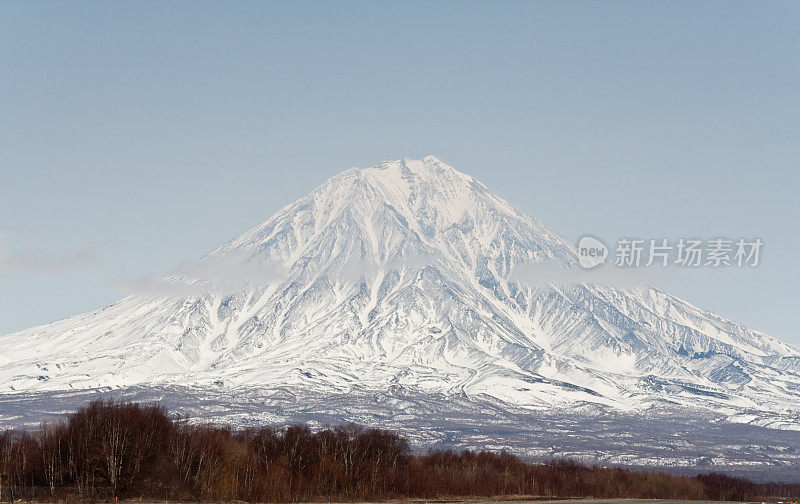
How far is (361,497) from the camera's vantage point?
335ft

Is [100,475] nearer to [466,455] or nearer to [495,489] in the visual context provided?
[495,489]

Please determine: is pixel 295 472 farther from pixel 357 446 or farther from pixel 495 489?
pixel 495 489

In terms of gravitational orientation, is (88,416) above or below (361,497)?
above

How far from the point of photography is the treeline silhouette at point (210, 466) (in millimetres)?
85500

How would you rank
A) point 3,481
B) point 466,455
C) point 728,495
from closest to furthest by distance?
1. point 3,481
2. point 466,455
3. point 728,495

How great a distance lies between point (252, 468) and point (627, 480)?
245 ft

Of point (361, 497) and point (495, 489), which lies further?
point (495, 489)

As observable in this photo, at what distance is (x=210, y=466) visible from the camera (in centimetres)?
9150

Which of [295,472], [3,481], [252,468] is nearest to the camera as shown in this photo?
[3,481]

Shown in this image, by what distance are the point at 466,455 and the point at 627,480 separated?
23181 millimetres

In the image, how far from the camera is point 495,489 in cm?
12600

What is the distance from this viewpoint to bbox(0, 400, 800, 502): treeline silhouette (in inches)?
3366

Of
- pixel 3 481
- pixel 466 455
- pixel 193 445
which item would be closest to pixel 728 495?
pixel 466 455

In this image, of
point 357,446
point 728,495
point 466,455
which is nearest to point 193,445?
point 357,446
